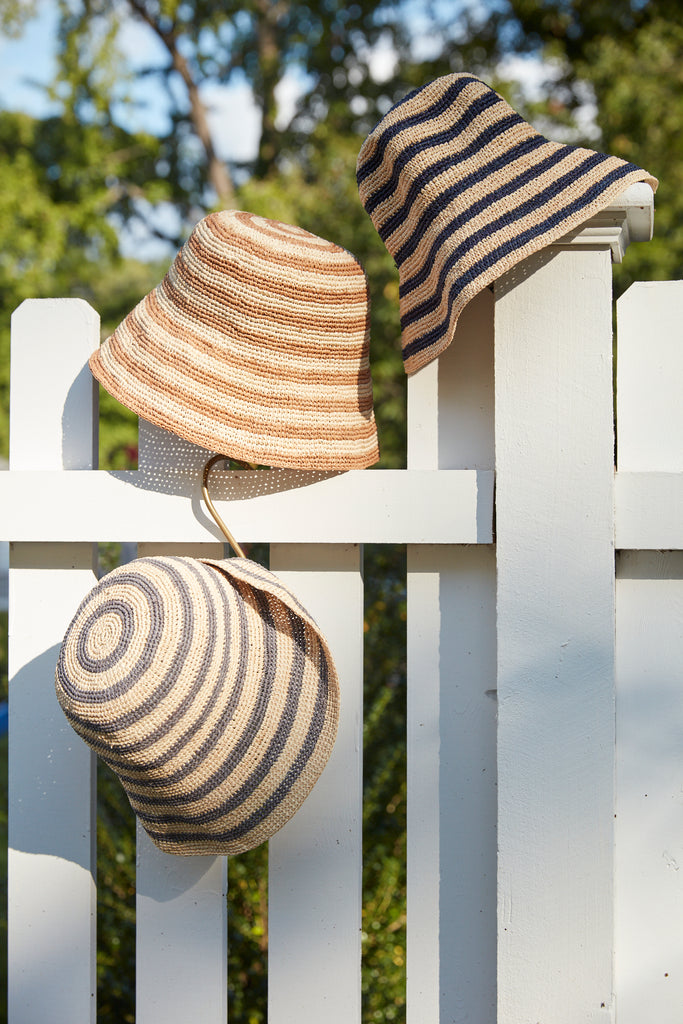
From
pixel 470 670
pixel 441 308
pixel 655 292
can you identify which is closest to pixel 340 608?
pixel 470 670

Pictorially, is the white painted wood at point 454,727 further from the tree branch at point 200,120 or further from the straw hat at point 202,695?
the tree branch at point 200,120

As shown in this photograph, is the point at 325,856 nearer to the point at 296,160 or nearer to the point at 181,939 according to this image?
the point at 181,939

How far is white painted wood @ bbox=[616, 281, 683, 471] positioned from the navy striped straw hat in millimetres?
105

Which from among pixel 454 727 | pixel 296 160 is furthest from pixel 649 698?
pixel 296 160

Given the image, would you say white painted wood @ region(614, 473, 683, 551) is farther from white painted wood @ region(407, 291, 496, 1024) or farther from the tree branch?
the tree branch

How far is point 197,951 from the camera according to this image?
2.71ft

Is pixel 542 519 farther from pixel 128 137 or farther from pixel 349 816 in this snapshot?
pixel 128 137

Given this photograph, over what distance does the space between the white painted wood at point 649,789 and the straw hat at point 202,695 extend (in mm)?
289

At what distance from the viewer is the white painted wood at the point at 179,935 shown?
826 mm

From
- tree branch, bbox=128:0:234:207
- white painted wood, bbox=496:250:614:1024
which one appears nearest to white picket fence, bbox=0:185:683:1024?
white painted wood, bbox=496:250:614:1024

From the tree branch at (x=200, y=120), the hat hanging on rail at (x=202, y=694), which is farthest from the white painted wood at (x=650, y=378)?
the tree branch at (x=200, y=120)

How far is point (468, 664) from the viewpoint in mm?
812

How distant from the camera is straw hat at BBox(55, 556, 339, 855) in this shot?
0.65 m

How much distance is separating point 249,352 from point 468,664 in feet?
1.24
